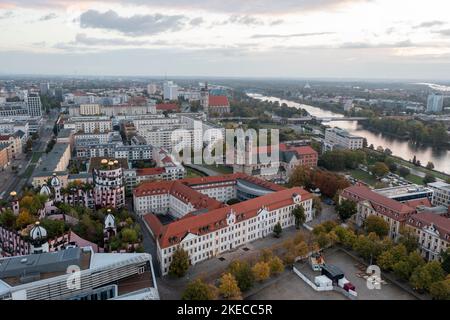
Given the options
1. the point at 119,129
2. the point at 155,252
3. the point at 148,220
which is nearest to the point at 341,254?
the point at 155,252

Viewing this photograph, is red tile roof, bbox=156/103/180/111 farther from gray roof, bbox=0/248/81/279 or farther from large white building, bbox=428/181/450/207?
gray roof, bbox=0/248/81/279

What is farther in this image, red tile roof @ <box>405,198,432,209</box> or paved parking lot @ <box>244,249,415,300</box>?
red tile roof @ <box>405,198,432,209</box>

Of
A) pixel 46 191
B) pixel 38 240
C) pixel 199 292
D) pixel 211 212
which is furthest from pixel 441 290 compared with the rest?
pixel 46 191

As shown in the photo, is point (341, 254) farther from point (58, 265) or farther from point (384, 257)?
point (58, 265)

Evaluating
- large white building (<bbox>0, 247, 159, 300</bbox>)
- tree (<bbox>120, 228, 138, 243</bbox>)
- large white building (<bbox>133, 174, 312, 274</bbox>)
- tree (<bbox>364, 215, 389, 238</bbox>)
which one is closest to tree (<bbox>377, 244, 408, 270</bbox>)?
tree (<bbox>364, 215, 389, 238</bbox>)

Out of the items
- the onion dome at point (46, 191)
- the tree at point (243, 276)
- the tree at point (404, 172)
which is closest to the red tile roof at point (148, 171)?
the onion dome at point (46, 191)
